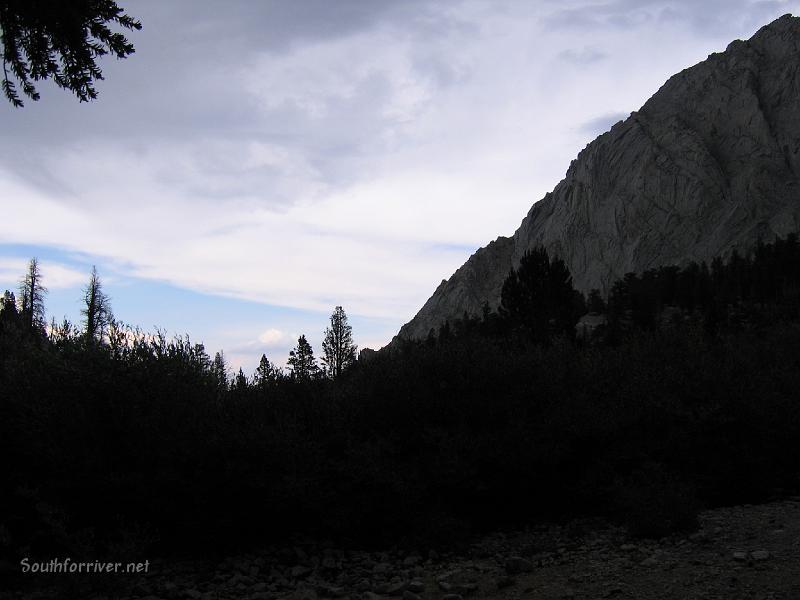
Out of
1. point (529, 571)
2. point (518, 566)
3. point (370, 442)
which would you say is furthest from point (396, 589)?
point (370, 442)

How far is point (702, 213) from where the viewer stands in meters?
99.7

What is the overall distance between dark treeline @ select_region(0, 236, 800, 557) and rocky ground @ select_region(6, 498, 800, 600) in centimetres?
48

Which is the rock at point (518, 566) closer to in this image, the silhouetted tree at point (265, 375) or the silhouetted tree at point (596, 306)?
the silhouetted tree at point (265, 375)

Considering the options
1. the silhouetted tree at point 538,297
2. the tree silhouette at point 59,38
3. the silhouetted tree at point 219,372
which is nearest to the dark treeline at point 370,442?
the silhouetted tree at point 219,372

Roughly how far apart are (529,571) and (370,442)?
336 cm

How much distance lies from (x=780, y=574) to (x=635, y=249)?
102563 mm

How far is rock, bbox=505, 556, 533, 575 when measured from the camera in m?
7.63

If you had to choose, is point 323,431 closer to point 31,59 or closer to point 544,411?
point 544,411

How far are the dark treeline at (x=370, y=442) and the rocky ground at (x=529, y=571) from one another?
475 mm

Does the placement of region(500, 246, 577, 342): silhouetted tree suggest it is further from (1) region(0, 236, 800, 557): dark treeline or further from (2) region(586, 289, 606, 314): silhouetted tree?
(1) region(0, 236, 800, 557): dark treeline

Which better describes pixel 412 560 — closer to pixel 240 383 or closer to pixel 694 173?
pixel 240 383

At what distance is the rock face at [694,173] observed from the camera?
317 feet

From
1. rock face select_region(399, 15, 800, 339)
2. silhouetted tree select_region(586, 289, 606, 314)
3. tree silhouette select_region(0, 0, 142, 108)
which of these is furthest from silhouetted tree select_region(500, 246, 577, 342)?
rock face select_region(399, 15, 800, 339)

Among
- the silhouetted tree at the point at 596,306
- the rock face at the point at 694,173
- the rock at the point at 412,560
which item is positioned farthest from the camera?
the rock face at the point at 694,173
